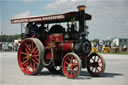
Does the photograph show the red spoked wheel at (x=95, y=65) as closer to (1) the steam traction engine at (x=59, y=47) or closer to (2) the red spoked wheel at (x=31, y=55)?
(1) the steam traction engine at (x=59, y=47)

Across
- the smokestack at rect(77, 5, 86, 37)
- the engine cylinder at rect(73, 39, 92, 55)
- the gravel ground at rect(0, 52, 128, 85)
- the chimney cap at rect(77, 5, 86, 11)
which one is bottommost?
the gravel ground at rect(0, 52, 128, 85)

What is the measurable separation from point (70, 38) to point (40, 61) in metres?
1.47

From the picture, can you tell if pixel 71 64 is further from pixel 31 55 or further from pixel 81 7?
pixel 81 7

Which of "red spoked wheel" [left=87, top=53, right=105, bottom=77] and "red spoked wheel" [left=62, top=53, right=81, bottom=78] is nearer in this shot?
"red spoked wheel" [left=62, top=53, right=81, bottom=78]

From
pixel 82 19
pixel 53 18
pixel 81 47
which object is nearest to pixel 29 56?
pixel 53 18

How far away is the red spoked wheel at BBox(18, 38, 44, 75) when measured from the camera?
8.91 metres

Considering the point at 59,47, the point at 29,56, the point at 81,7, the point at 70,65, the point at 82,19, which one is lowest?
the point at 70,65

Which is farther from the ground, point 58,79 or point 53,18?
point 53,18

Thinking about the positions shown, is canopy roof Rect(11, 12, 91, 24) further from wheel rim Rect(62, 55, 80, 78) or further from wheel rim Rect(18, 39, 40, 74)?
wheel rim Rect(62, 55, 80, 78)

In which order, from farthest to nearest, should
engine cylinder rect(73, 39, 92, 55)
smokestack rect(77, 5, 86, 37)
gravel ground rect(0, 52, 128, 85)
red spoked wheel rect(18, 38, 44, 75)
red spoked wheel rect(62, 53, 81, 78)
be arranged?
1. red spoked wheel rect(18, 38, 44, 75)
2. smokestack rect(77, 5, 86, 37)
3. engine cylinder rect(73, 39, 92, 55)
4. red spoked wheel rect(62, 53, 81, 78)
5. gravel ground rect(0, 52, 128, 85)

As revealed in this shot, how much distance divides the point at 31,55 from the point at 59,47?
1.21 metres

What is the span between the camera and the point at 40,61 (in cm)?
887

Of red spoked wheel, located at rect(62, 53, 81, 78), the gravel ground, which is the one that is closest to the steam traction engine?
red spoked wheel, located at rect(62, 53, 81, 78)

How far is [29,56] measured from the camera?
938 centimetres
